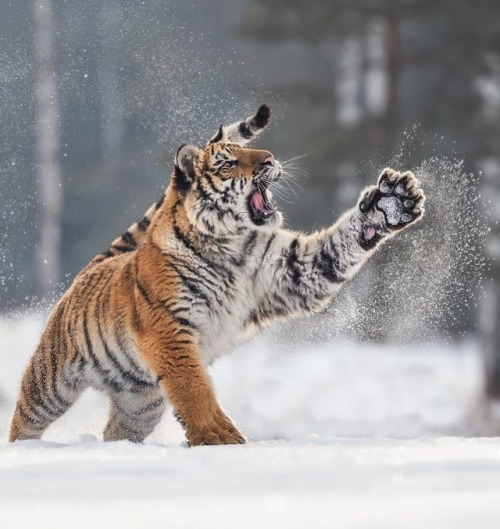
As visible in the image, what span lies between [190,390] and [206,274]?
0.56 m

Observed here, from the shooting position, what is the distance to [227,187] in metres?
5.32

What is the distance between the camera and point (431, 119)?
14.1 meters

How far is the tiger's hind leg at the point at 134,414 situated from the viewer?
18.4 ft

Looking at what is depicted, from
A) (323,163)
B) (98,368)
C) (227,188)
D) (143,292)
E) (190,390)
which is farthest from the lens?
(323,163)

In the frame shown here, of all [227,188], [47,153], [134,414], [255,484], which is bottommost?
[134,414]

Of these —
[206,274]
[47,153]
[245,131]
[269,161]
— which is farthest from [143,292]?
[47,153]

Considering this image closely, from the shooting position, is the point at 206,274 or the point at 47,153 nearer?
the point at 206,274

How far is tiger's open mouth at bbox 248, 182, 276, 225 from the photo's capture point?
5.30m

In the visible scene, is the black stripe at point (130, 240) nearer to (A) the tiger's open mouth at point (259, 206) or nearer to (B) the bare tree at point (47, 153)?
(A) the tiger's open mouth at point (259, 206)

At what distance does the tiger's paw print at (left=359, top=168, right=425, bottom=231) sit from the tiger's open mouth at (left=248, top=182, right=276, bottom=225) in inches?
16.1

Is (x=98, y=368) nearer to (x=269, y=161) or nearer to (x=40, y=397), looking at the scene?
(x=40, y=397)

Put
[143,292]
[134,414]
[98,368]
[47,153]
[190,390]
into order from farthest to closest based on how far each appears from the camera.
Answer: [47,153] → [134,414] → [98,368] → [143,292] → [190,390]

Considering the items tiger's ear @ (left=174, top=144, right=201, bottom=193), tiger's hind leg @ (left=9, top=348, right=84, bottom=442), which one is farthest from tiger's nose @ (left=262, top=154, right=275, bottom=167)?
tiger's hind leg @ (left=9, top=348, right=84, bottom=442)

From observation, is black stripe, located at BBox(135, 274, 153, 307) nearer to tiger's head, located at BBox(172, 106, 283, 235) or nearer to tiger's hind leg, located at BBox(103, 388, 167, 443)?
tiger's head, located at BBox(172, 106, 283, 235)
